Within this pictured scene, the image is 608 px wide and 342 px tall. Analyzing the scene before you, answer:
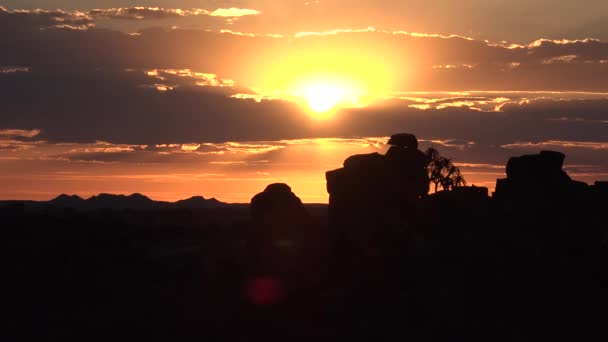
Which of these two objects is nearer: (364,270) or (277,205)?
(364,270)

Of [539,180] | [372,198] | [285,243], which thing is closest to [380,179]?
[372,198]

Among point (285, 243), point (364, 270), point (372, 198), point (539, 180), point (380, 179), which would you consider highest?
point (380, 179)

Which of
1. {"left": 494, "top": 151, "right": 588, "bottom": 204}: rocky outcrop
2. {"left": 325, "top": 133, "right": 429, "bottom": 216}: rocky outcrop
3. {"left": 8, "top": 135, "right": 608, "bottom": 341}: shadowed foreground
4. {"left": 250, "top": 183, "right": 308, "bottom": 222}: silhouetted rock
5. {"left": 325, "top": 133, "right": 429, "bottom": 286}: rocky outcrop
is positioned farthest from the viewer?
{"left": 250, "top": 183, "right": 308, "bottom": 222}: silhouetted rock

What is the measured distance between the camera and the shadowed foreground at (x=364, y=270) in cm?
6838

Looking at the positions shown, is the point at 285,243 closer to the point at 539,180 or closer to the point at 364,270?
the point at 364,270

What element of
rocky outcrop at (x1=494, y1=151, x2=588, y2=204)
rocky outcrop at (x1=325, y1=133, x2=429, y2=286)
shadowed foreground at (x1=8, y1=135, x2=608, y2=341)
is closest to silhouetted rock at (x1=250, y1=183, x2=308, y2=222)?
shadowed foreground at (x1=8, y1=135, x2=608, y2=341)

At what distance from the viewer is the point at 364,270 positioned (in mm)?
76688

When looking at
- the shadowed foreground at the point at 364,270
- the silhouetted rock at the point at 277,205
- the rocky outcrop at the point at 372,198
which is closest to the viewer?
the shadowed foreground at the point at 364,270

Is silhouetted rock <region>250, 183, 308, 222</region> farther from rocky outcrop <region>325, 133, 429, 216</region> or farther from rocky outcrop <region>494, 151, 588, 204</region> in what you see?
rocky outcrop <region>494, 151, 588, 204</region>

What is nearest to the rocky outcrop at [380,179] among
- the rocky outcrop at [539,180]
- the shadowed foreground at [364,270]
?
the shadowed foreground at [364,270]

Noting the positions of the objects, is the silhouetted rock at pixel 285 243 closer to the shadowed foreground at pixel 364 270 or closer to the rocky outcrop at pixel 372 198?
the shadowed foreground at pixel 364 270

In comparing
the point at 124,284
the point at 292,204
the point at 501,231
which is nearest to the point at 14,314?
the point at 124,284

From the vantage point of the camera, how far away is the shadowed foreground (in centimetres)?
6838

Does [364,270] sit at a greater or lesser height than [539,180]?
lesser
